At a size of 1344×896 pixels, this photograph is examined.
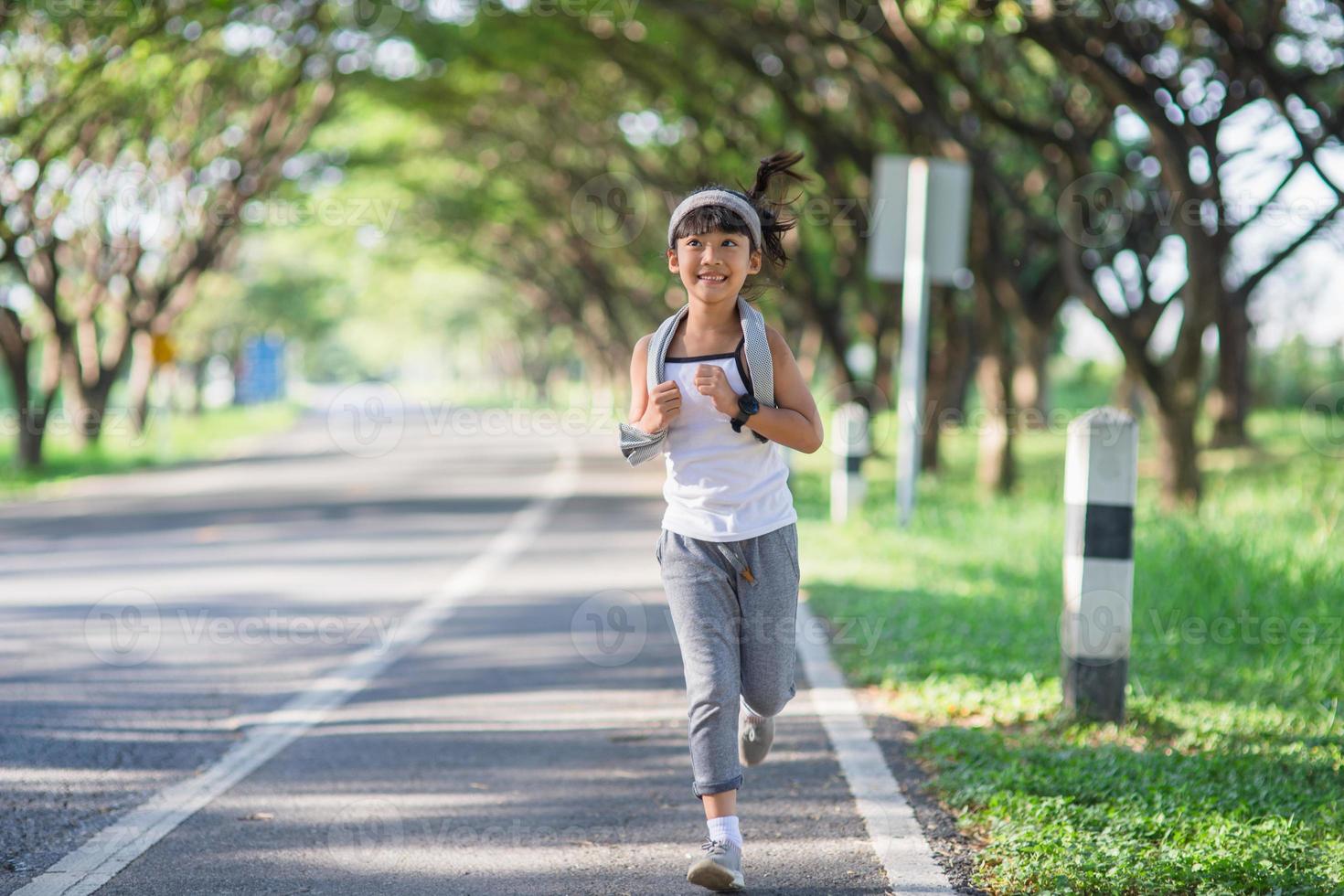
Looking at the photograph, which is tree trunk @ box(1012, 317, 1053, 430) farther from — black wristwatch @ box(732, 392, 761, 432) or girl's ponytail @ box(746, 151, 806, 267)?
black wristwatch @ box(732, 392, 761, 432)

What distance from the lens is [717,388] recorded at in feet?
12.7

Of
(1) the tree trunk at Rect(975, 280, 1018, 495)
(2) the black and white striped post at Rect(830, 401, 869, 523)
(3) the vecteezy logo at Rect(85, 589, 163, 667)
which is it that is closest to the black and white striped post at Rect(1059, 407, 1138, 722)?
(3) the vecteezy logo at Rect(85, 589, 163, 667)

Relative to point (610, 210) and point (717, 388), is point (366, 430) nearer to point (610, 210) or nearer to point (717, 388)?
point (610, 210)

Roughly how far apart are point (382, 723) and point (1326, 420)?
23778 millimetres

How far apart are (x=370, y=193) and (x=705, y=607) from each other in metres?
37.2

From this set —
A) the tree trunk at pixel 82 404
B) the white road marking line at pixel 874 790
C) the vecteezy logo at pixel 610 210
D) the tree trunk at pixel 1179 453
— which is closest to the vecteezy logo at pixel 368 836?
the white road marking line at pixel 874 790

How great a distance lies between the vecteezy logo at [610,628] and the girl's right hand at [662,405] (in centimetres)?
358

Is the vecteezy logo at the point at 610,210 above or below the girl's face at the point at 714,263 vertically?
above

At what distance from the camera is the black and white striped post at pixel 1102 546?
5.43m

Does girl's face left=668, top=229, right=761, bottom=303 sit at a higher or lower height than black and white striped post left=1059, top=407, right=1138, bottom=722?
higher

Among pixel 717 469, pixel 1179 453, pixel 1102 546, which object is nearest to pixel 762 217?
pixel 717 469

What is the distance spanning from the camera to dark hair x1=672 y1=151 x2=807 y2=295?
397cm

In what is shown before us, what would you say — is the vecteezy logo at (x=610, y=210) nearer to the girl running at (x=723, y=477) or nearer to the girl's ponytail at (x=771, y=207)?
the girl's ponytail at (x=771, y=207)

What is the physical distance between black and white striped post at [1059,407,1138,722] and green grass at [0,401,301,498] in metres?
16.7
